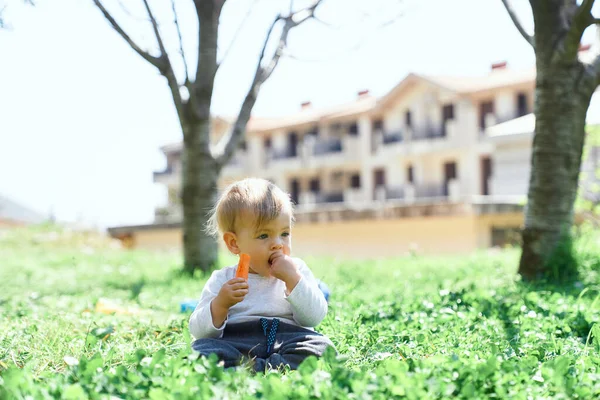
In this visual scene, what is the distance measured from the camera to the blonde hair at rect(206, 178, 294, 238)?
9.86ft

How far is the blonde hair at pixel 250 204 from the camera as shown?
3.00 metres

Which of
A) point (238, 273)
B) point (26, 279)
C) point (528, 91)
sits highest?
point (528, 91)

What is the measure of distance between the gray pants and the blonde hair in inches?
19.1

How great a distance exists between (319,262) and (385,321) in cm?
594

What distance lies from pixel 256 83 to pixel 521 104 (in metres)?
20.6

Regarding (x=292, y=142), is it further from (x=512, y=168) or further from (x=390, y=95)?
(x=512, y=168)

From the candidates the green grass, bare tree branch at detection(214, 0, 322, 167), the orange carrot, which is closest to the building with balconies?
bare tree branch at detection(214, 0, 322, 167)

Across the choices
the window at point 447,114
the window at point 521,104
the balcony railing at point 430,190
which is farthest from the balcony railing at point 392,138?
the window at point 521,104

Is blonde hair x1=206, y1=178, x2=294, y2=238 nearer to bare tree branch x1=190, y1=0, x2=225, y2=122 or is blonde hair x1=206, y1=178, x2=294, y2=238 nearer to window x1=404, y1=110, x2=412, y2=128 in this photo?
bare tree branch x1=190, y1=0, x2=225, y2=122

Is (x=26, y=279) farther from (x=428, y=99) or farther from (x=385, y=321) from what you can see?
(x=428, y=99)

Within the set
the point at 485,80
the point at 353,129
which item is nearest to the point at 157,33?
the point at 485,80

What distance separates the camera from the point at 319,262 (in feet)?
32.1

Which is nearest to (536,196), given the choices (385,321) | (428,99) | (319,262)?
(385,321)

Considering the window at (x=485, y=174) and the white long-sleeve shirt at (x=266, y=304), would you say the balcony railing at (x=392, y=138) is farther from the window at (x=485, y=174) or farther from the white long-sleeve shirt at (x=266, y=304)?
the white long-sleeve shirt at (x=266, y=304)
